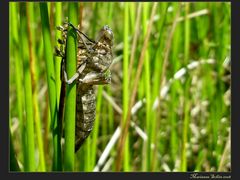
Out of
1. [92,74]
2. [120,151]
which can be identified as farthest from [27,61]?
[120,151]

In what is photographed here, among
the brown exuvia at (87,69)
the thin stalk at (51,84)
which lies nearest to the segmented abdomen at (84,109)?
the brown exuvia at (87,69)

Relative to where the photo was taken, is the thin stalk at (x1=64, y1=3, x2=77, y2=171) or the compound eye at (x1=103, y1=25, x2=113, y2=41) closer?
the thin stalk at (x1=64, y1=3, x2=77, y2=171)

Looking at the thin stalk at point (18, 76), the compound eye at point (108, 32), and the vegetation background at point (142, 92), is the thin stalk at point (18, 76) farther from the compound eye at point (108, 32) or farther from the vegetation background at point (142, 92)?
the compound eye at point (108, 32)

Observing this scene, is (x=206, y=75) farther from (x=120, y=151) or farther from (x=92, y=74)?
(x=92, y=74)

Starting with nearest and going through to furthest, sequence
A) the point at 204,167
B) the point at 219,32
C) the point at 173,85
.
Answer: the point at 173,85, the point at 204,167, the point at 219,32

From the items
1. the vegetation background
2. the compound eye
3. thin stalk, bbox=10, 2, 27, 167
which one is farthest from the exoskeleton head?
thin stalk, bbox=10, 2, 27, 167

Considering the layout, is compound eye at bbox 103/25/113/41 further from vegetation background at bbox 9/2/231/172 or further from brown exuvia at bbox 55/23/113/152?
vegetation background at bbox 9/2/231/172
